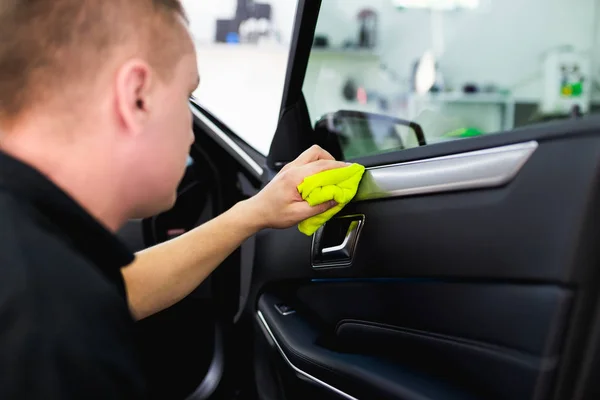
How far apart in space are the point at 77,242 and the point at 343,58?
3.71m

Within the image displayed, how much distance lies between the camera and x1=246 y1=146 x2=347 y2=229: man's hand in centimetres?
104

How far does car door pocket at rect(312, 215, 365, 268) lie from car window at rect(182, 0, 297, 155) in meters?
5.07

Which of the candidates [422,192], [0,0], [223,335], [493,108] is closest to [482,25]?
[493,108]

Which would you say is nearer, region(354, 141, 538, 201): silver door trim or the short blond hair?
the short blond hair

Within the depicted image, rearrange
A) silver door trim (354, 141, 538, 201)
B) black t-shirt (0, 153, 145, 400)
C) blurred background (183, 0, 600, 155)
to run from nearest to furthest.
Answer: black t-shirt (0, 153, 145, 400) < silver door trim (354, 141, 538, 201) < blurred background (183, 0, 600, 155)

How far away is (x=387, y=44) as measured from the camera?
5.23 m

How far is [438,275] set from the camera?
3.04ft

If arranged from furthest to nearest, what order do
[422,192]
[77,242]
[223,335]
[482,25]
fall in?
[482,25], [223,335], [422,192], [77,242]

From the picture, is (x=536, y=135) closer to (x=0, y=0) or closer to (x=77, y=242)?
(x=77, y=242)

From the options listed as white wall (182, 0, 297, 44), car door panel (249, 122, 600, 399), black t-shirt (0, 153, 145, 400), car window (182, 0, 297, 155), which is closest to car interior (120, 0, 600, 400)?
car door panel (249, 122, 600, 399)

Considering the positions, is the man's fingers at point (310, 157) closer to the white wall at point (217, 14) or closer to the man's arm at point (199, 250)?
the man's arm at point (199, 250)

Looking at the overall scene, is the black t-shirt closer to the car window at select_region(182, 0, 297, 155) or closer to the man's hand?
the man's hand

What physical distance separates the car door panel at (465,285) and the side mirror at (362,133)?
0.84 feet

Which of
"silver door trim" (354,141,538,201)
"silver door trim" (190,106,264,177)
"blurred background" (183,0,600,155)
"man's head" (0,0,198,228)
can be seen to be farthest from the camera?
"blurred background" (183,0,600,155)
